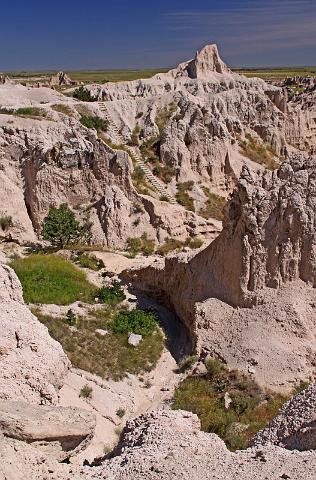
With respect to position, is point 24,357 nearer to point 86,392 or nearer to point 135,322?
point 86,392

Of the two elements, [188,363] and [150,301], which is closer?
[188,363]

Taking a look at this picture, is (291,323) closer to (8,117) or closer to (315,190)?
(315,190)

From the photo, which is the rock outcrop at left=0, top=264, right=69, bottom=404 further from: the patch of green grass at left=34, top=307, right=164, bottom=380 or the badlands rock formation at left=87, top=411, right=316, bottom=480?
the patch of green grass at left=34, top=307, right=164, bottom=380

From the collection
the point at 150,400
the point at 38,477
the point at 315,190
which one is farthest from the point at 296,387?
the point at 38,477

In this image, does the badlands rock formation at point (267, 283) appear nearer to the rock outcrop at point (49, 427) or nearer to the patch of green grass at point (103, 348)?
the patch of green grass at point (103, 348)

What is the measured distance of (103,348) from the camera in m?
15.4

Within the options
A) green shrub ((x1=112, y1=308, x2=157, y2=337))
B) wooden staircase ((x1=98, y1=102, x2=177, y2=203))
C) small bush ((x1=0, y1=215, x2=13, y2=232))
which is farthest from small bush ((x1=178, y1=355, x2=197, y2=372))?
wooden staircase ((x1=98, y1=102, x2=177, y2=203))

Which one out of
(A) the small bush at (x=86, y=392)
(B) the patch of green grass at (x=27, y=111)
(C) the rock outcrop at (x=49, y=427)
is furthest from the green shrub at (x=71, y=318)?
(B) the patch of green grass at (x=27, y=111)

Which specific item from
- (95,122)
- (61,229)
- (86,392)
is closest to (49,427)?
(86,392)

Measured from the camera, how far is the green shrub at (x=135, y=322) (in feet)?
54.6

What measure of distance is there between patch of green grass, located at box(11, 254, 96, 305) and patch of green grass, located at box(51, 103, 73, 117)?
16056 mm

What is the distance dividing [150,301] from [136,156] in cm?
1700

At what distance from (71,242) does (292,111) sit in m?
27.6

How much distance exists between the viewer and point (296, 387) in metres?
13.6
